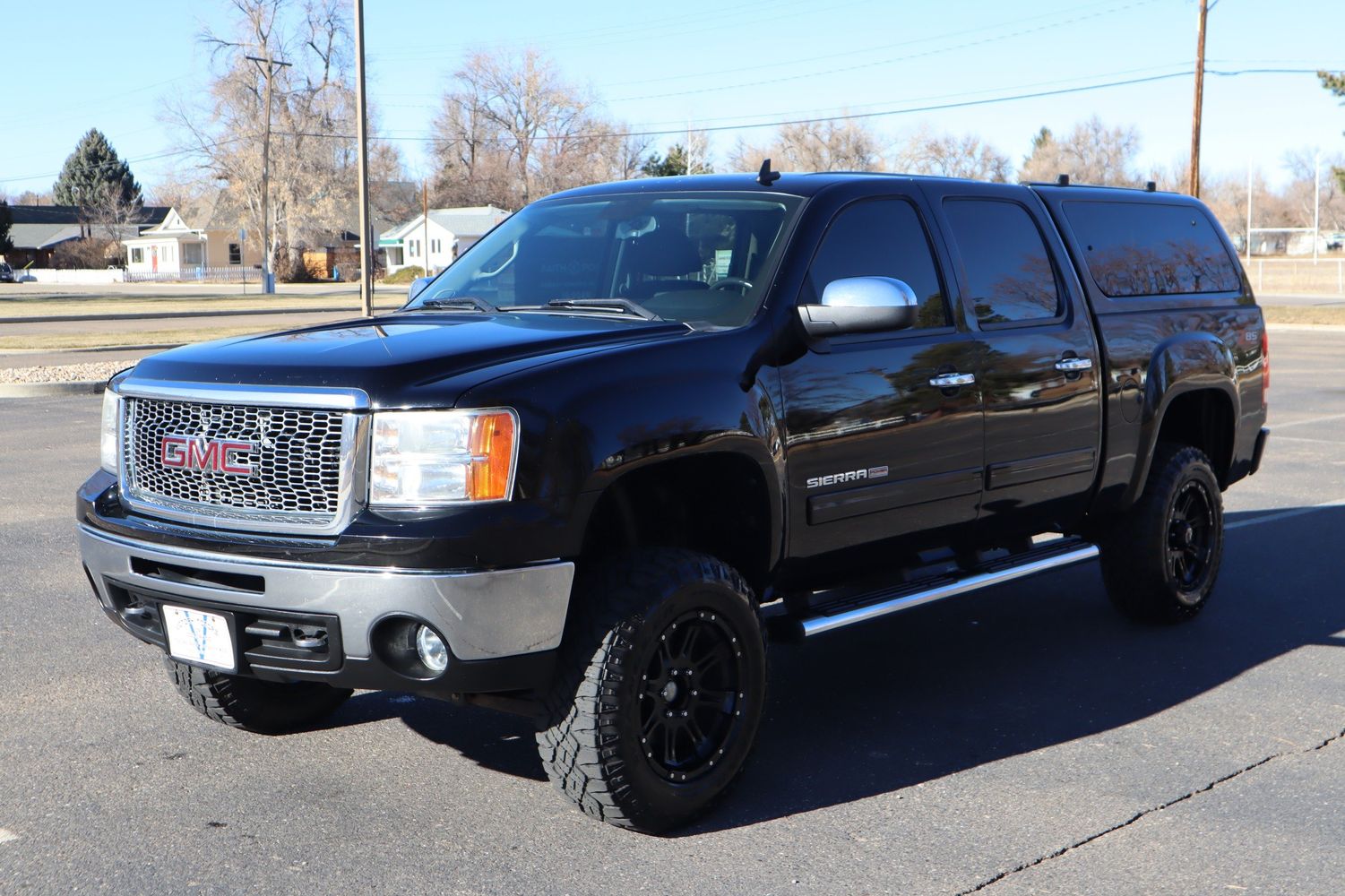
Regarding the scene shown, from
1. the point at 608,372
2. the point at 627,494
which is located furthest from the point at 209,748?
the point at 608,372

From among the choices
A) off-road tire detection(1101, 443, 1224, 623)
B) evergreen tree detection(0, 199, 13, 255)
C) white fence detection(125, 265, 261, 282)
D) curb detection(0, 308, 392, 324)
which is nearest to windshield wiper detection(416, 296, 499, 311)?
off-road tire detection(1101, 443, 1224, 623)

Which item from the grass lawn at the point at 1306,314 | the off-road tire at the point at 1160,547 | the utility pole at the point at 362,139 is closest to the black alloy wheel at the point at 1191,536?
the off-road tire at the point at 1160,547

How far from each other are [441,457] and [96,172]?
401ft

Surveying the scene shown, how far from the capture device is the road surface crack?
12.3ft

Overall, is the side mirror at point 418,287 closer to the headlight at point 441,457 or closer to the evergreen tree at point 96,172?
the headlight at point 441,457

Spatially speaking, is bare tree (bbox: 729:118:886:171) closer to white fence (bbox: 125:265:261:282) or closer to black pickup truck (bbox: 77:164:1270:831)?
white fence (bbox: 125:265:261:282)

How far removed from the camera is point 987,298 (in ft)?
18.0

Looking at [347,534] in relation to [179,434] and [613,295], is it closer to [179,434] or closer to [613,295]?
[179,434]

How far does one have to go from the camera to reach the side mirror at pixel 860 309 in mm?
4543

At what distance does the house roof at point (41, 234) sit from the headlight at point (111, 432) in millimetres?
116711

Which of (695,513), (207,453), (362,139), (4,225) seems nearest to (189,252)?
(4,225)

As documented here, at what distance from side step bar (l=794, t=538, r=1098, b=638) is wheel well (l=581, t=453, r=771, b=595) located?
27 cm

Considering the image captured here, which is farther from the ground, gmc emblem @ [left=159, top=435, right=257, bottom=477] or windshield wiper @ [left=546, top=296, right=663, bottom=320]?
windshield wiper @ [left=546, top=296, right=663, bottom=320]

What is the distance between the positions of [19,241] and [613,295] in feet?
387
